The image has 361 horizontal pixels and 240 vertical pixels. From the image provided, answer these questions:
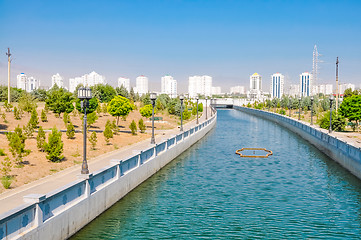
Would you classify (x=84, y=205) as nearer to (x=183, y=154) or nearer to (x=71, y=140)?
(x=71, y=140)

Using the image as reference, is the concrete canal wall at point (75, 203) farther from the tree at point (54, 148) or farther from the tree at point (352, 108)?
the tree at point (352, 108)

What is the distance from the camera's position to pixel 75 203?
549 inches

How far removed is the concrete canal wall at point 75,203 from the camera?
10.5m

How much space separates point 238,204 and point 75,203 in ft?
28.5

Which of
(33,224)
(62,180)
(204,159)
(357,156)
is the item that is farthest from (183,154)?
(33,224)

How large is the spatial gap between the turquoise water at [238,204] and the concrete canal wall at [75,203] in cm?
56

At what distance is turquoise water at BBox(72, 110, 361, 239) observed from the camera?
49.5 ft

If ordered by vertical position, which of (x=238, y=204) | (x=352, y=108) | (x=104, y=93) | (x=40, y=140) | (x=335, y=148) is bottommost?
(x=238, y=204)

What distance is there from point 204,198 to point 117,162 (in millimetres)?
5286

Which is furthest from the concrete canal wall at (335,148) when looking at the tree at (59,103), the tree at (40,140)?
the tree at (59,103)

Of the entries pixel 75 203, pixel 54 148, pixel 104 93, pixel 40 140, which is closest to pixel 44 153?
pixel 40 140

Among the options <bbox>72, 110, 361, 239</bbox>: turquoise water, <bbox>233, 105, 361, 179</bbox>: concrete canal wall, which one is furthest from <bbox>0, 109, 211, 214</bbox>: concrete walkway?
<bbox>233, 105, 361, 179</bbox>: concrete canal wall

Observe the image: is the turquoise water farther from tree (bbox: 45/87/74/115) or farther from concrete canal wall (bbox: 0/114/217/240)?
tree (bbox: 45/87/74/115)

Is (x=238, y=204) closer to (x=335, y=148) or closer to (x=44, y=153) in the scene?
(x=44, y=153)
